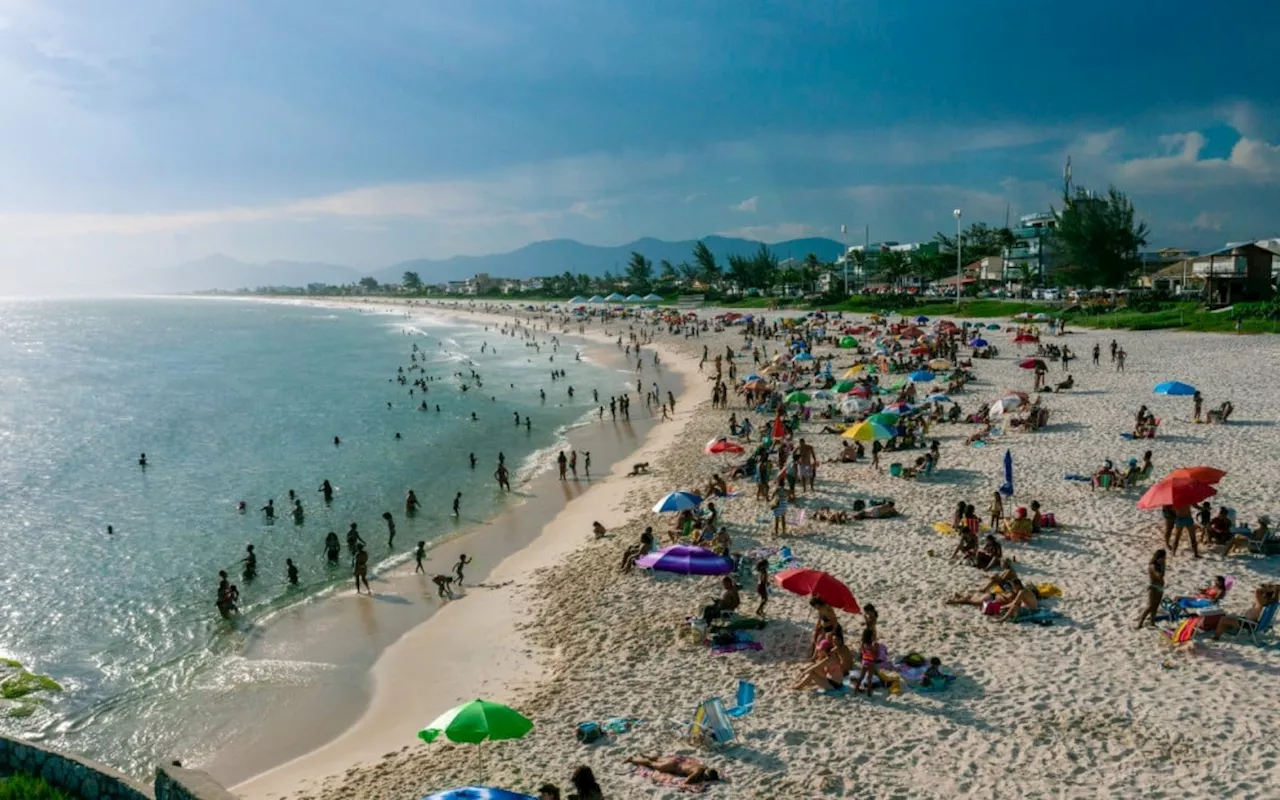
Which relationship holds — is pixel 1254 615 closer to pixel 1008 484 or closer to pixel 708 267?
pixel 1008 484

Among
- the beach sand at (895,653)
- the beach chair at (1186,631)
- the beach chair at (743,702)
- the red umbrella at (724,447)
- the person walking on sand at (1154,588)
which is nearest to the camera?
the beach sand at (895,653)

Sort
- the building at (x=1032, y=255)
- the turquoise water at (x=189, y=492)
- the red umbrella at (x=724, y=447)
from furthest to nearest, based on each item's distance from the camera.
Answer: the building at (x=1032, y=255), the red umbrella at (x=724, y=447), the turquoise water at (x=189, y=492)

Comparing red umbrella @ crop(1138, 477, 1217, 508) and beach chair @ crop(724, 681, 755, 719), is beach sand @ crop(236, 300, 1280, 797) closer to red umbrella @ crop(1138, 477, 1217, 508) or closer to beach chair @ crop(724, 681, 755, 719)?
beach chair @ crop(724, 681, 755, 719)

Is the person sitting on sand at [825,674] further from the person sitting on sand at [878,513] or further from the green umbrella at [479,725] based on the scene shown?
the person sitting on sand at [878,513]

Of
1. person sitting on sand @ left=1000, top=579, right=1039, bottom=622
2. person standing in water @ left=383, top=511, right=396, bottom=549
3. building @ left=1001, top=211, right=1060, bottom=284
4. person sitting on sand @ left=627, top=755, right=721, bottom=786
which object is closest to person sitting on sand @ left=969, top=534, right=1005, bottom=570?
person sitting on sand @ left=1000, top=579, right=1039, bottom=622

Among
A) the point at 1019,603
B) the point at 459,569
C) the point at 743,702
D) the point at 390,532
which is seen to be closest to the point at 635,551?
the point at 459,569

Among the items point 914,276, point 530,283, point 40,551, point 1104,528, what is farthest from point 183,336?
point 1104,528

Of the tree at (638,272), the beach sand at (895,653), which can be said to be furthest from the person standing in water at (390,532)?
the tree at (638,272)
